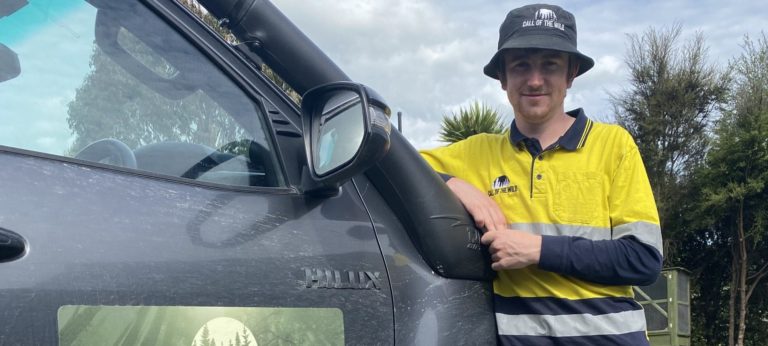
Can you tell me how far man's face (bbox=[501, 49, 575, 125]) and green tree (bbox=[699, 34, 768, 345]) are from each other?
58.2ft

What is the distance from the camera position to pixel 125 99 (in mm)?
1469

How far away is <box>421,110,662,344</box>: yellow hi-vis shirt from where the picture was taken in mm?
1945

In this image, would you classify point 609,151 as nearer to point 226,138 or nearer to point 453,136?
point 226,138

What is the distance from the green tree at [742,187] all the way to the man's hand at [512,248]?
18136mm

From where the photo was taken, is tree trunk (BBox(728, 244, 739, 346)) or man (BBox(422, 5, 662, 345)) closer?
man (BBox(422, 5, 662, 345))

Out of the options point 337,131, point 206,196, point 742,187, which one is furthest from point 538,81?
point 742,187

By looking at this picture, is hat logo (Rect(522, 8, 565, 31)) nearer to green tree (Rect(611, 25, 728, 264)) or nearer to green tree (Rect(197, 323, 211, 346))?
green tree (Rect(197, 323, 211, 346))

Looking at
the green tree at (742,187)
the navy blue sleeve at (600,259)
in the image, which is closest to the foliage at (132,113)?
the navy blue sleeve at (600,259)

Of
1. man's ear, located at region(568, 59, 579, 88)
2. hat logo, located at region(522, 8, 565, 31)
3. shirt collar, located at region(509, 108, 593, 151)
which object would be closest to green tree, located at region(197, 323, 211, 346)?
shirt collar, located at region(509, 108, 593, 151)

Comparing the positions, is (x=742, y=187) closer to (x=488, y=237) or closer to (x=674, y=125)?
(x=674, y=125)

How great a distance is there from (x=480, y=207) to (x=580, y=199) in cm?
28

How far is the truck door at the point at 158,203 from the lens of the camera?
1186 millimetres

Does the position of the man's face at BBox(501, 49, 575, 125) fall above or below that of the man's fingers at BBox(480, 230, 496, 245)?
above

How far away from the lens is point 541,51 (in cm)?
221
